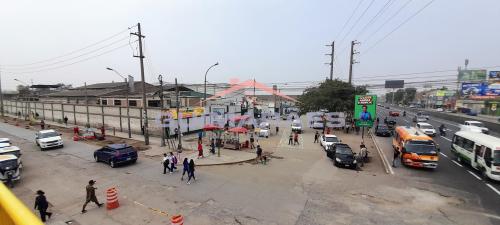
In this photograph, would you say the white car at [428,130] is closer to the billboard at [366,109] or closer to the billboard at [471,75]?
the billboard at [366,109]

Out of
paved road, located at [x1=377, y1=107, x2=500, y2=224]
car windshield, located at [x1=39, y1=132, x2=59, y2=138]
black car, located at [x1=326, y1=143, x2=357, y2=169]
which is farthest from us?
car windshield, located at [x1=39, y1=132, x2=59, y2=138]

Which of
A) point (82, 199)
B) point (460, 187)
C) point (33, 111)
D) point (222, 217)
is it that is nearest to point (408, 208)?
point (460, 187)

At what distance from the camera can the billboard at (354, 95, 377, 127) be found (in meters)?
30.0

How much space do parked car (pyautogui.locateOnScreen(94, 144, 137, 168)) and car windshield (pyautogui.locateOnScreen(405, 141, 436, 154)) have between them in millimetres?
19981

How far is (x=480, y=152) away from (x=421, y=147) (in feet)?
10.6

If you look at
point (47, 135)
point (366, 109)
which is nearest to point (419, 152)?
point (366, 109)

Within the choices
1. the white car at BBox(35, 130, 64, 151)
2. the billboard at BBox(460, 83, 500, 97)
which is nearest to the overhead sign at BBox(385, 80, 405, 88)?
the billboard at BBox(460, 83, 500, 97)

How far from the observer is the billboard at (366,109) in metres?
30.0

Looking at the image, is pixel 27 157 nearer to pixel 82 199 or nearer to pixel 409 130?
pixel 82 199

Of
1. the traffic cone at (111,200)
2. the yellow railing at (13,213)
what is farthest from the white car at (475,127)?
the yellow railing at (13,213)

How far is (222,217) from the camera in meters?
11.8

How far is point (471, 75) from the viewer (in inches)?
2950

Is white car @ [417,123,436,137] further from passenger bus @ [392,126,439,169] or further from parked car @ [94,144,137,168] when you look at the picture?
parked car @ [94,144,137,168]

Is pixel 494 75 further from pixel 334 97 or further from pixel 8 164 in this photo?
pixel 8 164
